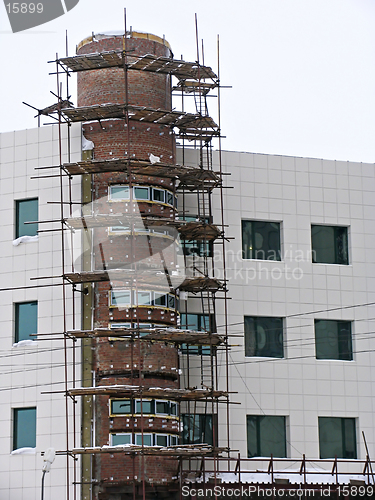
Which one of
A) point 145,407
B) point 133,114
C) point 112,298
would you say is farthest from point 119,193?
point 145,407

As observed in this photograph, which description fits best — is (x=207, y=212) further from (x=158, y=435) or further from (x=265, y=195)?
(x=158, y=435)

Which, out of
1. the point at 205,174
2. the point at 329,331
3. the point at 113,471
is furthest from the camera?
the point at 329,331

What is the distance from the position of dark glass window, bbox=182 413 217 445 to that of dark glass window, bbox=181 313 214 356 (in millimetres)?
2862

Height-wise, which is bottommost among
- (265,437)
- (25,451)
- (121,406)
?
(25,451)

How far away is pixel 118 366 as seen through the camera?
45125mm

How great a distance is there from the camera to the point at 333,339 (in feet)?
169

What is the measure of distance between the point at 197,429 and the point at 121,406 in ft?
15.7

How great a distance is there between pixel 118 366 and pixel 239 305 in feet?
25.5

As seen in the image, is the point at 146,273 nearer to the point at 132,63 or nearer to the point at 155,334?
the point at 155,334

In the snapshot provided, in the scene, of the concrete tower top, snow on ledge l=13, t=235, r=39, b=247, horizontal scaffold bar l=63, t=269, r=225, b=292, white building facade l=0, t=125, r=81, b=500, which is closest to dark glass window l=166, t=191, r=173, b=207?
horizontal scaffold bar l=63, t=269, r=225, b=292

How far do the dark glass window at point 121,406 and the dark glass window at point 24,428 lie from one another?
163 inches

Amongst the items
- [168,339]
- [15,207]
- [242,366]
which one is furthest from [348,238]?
[15,207]

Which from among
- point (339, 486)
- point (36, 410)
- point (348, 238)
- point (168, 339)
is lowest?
point (339, 486)

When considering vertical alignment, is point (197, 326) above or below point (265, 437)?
above
